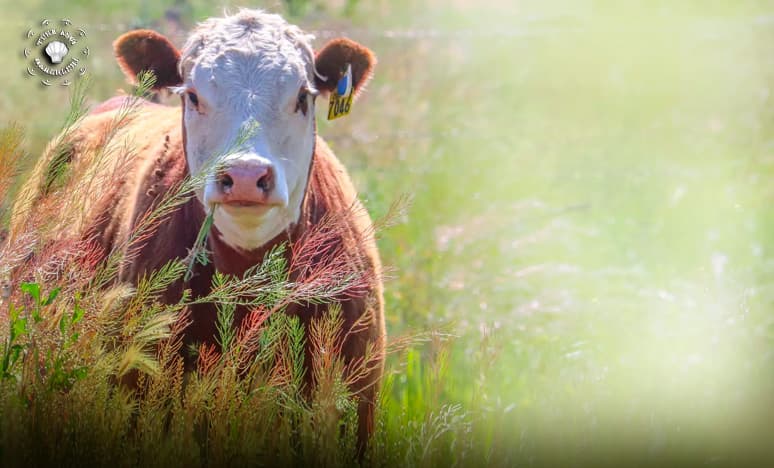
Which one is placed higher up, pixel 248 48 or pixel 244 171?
pixel 248 48

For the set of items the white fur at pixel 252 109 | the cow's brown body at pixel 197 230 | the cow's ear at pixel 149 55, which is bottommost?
the cow's brown body at pixel 197 230

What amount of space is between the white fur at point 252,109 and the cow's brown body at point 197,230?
12 centimetres

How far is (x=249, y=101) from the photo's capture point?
375 cm

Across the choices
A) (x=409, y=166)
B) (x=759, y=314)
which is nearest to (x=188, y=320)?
(x=759, y=314)

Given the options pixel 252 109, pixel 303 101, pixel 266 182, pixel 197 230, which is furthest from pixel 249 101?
pixel 197 230

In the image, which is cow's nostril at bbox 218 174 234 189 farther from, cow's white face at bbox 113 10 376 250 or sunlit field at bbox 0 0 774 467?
sunlit field at bbox 0 0 774 467

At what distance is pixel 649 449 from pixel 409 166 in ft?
14.0

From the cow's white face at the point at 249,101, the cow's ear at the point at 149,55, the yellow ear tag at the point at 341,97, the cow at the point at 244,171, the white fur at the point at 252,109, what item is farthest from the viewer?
the yellow ear tag at the point at 341,97

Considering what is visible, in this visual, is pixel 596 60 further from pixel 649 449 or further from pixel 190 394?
pixel 190 394

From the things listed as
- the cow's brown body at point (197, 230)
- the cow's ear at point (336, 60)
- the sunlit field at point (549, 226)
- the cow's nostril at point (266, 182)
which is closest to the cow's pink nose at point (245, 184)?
the cow's nostril at point (266, 182)

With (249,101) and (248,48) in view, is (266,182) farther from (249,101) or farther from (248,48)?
(248,48)

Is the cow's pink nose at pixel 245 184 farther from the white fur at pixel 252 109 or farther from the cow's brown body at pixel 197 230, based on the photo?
the cow's brown body at pixel 197 230

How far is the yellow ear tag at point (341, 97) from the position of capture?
427 centimetres

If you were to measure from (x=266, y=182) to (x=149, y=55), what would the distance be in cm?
107
